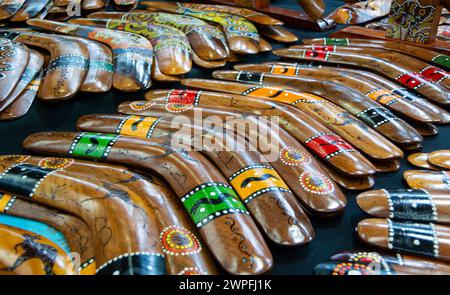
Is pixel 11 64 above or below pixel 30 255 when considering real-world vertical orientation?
above

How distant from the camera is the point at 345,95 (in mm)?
1104

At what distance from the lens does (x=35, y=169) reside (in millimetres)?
780

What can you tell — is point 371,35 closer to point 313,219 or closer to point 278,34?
point 278,34

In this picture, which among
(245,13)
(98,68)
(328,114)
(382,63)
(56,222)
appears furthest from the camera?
(245,13)

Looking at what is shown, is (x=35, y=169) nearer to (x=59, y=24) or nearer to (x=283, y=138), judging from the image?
(x=283, y=138)

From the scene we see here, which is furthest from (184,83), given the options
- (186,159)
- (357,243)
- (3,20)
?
(3,20)

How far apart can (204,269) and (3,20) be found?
125 centimetres

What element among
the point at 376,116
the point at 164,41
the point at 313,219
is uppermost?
the point at 164,41

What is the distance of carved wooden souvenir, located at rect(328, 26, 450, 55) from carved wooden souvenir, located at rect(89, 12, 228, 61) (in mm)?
446

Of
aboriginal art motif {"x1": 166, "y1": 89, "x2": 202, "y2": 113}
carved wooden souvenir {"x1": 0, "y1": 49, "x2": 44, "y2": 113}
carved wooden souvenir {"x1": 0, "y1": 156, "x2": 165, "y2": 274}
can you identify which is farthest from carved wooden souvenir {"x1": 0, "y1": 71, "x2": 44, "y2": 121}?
aboriginal art motif {"x1": 166, "y1": 89, "x2": 202, "y2": 113}

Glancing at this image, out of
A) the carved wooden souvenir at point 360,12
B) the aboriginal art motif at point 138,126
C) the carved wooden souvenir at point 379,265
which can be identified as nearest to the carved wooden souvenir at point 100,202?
the aboriginal art motif at point 138,126

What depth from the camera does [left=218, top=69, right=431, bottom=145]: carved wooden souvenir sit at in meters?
0.99


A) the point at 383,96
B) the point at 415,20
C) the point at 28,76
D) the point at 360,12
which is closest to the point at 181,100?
the point at 28,76

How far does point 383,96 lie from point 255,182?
514 mm
